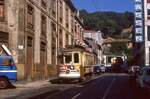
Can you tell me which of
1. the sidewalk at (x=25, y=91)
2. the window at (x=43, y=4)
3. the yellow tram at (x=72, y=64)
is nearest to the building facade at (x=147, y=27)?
the window at (x=43, y=4)

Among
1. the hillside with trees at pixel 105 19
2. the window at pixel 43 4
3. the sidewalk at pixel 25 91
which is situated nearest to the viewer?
the sidewalk at pixel 25 91

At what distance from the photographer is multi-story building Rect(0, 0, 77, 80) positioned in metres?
38.3

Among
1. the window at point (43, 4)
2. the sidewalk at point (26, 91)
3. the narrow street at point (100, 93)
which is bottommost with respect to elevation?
the narrow street at point (100, 93)

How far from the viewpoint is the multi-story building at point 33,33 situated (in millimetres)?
38312

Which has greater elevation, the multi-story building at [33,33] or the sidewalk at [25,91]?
the multi-story building at [33,33]

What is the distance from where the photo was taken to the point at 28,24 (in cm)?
4222

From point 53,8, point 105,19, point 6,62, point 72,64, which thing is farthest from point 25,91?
point 105,19

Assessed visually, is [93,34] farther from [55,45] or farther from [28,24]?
[28,24]

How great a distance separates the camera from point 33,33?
4400 cm

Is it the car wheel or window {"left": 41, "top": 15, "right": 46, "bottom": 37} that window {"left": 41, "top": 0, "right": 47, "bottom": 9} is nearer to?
window {"left": 41, "top": 15, "right": 46, "bottom": 37}

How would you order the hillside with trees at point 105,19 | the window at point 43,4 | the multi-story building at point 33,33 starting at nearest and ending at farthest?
1. the multi-story building at point 33,33
2. the window at point 43,4
3. the hillside with trees at point 105,19

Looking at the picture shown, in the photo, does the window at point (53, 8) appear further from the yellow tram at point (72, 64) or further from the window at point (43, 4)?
the yellow tram at point (72, 64)

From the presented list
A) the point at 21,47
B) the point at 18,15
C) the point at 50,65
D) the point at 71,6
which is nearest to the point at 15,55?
the point at 21,47

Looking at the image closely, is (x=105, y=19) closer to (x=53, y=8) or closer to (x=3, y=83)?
(x=53, y=8)
